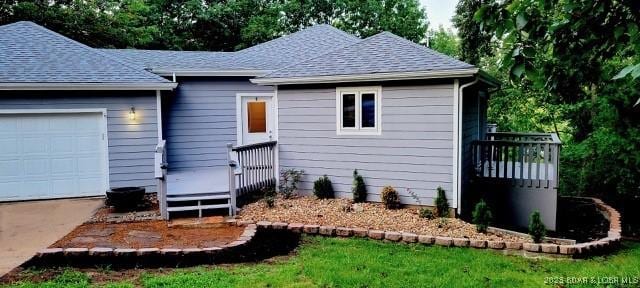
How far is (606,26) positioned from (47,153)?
A: 994 cm

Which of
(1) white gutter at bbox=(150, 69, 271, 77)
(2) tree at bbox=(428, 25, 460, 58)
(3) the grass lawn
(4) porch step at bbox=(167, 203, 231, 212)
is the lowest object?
(3) the grass lawn

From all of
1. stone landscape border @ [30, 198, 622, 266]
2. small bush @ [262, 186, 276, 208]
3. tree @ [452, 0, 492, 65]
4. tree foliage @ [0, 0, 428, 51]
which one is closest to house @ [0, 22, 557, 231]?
small bush @ [262, 186, 276, 208]

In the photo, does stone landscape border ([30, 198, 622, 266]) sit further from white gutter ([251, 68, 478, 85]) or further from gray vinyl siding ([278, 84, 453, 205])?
white gutter ([251, 68, 478, 85])

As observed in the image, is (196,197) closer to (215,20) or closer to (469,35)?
(469,35)

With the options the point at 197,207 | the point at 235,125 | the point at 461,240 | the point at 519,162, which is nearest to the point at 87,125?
the point at 235,125

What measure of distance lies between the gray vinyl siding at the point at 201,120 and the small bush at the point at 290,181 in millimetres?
2365

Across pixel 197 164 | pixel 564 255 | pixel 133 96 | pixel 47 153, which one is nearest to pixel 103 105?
pixel 133 96

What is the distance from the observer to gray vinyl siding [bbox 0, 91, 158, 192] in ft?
30.7

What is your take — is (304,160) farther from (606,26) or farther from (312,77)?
(606,26)

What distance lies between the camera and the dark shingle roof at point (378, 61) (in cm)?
802

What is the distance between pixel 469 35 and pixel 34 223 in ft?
48.4

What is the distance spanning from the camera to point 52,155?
9.35 m

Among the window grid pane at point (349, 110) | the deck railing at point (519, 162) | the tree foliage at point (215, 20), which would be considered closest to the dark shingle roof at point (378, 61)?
the window grid pane at point (349, 110)

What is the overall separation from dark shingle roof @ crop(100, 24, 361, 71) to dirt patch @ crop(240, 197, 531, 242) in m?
4.25
